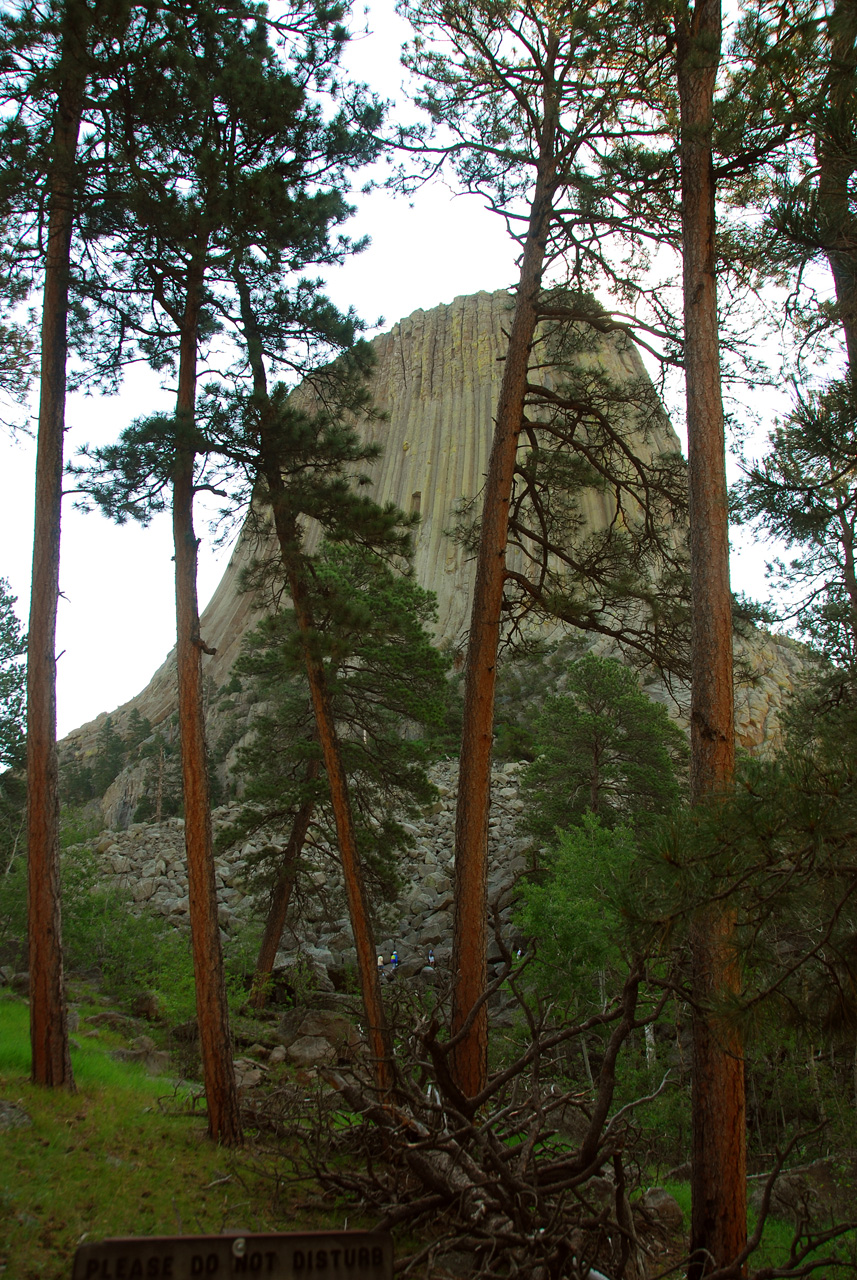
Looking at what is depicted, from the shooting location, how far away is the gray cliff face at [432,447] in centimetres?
4075

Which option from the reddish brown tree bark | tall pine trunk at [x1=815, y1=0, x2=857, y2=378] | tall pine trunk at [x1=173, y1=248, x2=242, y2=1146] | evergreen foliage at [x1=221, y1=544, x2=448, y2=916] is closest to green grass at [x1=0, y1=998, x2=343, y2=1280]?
tall pine trunk at [x1=173, y1=248, x2=242, y2=1146]

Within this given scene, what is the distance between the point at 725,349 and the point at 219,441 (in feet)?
12.3

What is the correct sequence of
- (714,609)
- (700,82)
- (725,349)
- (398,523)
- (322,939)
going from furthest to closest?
(322,939)
(398,523)
(725,349)
(700,82)
(714,609)

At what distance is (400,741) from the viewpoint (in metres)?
11.0

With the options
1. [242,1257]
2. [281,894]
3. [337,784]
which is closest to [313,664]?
[337,784]

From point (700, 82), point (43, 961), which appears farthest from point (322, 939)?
point (700, 82)

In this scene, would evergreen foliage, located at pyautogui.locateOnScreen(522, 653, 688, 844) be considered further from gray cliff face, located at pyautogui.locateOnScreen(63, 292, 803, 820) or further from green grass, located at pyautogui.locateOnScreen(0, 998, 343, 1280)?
gray cliff face, located at pyautogui.locateOnScreen(63, 292, 803, 820)

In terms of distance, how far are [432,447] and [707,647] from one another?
4548 cm

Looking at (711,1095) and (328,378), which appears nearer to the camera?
(711,1095)

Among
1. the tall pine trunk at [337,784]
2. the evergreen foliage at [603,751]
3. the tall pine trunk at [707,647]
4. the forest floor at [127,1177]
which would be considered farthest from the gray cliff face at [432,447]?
the tall pine trunk at [707,647]

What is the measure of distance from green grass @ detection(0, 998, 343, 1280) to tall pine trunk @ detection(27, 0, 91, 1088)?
46cm

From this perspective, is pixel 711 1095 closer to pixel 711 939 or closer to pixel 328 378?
pixel 711 939

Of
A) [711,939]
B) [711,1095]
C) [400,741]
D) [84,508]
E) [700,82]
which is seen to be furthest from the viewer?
[400,741]

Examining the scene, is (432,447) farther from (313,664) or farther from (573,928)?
(313,664)
